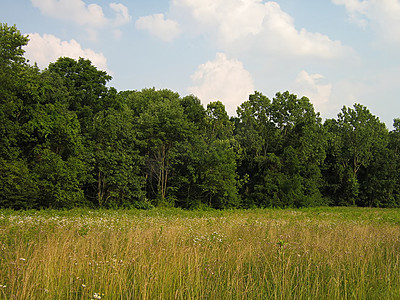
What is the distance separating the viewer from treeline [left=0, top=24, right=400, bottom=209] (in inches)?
1013

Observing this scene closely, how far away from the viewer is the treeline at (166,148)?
25.7 meters

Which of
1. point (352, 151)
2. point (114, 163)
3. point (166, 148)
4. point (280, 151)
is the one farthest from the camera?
point (352, 151)

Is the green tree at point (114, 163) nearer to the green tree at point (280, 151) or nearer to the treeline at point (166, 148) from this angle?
the treeline at point (166, 148)

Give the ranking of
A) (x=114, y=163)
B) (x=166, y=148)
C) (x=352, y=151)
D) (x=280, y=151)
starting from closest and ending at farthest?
(x=114, y=163) → (x=166, y=148) → (x=280, y=151) → (x=352, y=151)

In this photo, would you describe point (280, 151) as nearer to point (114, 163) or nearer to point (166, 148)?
point (166, 148)

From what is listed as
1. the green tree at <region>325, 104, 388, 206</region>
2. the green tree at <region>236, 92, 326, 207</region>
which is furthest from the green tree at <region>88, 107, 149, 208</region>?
the green tree at <region>325, 104, 388, 206</region>

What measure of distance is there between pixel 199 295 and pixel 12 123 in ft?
82.3

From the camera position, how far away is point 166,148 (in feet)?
121

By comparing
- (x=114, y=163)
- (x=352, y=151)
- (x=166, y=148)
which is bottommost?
(x=114, y=163)

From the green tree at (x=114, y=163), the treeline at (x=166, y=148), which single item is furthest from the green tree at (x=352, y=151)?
the green tree at (x=114, y=163)

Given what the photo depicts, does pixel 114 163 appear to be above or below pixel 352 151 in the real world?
below

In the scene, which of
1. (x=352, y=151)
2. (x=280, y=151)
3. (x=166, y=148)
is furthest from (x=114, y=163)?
(x=352, y=151)

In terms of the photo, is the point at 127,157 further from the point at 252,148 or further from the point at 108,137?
the point at 252,148

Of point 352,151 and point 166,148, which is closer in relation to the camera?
point 166,148
